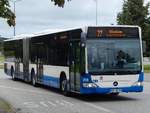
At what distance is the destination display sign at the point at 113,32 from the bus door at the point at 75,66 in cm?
82

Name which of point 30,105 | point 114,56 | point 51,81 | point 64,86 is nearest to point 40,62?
point 51,81

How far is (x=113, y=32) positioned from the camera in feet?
65.7

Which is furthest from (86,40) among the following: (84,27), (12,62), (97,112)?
(12,62)

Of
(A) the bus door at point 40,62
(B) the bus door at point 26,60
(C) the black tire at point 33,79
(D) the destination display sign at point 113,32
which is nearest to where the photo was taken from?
(D) the destination display sign at point 113,32

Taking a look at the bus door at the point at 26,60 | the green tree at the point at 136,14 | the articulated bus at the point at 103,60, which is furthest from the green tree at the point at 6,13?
the green tree at the point at 136,14

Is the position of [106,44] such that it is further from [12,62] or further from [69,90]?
[12,62]

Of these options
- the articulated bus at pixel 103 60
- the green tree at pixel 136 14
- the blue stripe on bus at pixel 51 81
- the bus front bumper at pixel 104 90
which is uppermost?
the green tree at pixel 136 14

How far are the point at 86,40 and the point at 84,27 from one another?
1.93ft

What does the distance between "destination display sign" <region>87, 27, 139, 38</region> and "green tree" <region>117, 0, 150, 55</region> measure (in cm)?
5302

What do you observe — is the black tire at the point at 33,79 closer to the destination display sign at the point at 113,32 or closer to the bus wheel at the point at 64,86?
the bus wheel at the point at 64,86

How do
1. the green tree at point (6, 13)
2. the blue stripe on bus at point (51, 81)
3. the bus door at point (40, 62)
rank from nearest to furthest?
1. the green tree at point (6, 13)
2. the blue stripe on bus at point (51, 81)
3. the bus door at point (40, 62)

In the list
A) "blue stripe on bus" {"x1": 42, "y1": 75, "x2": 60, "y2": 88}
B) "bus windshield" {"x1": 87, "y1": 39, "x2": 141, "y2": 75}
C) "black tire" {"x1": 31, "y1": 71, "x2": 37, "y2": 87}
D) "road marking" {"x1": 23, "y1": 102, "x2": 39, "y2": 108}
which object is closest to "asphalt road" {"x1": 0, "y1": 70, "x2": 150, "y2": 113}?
"road marking" {"x1": 23, "y1": 102, "x2": 39, "y2": 108}

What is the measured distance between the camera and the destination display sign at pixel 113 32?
19766 millimetres

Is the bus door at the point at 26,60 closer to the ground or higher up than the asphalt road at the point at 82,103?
higher up
